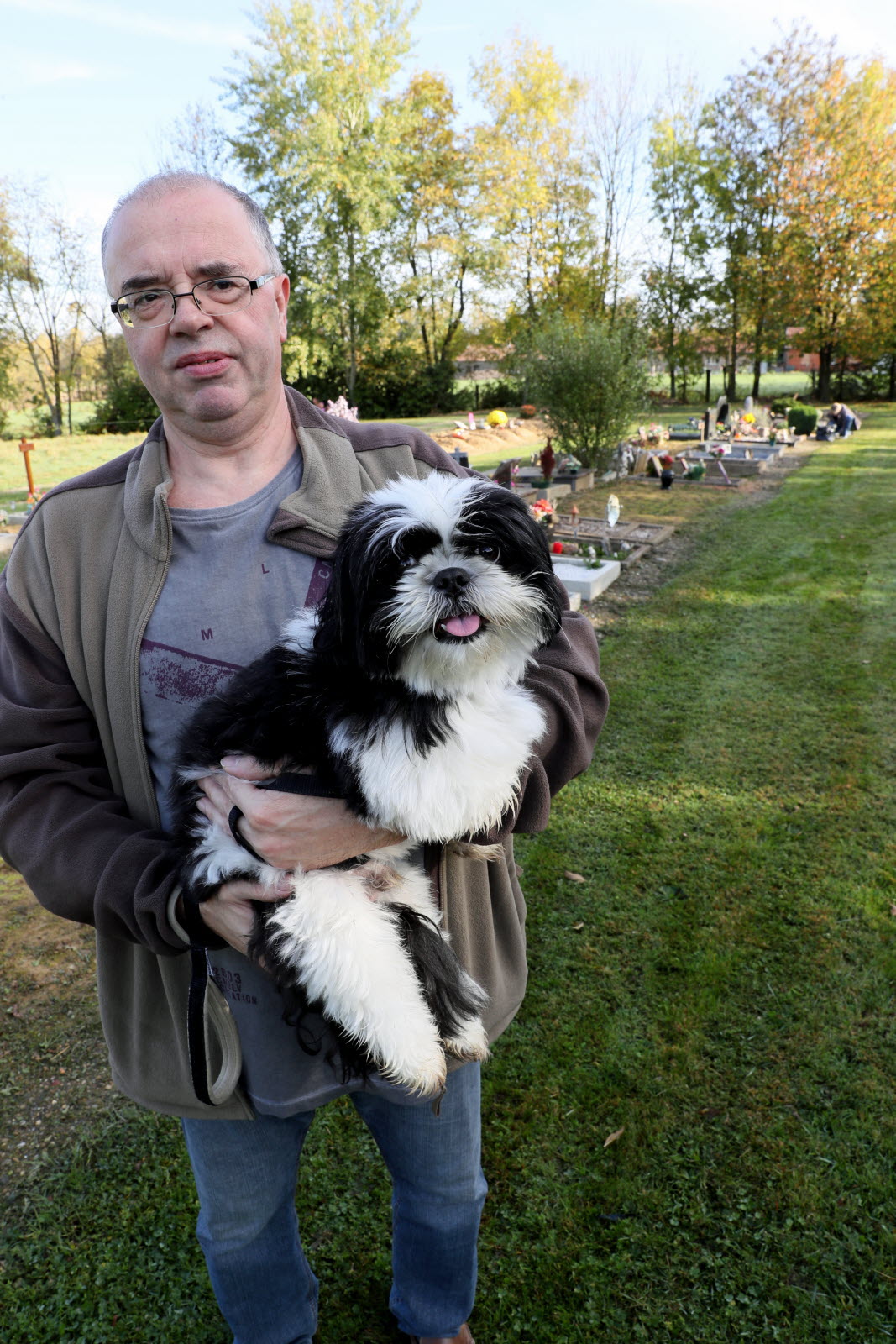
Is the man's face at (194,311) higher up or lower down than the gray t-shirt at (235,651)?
higher up

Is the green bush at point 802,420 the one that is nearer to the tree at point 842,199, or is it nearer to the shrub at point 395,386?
the tree at point 842,199

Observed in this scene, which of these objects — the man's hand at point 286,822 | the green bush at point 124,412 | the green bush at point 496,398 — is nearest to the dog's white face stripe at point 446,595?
the man's hand at point 286,822

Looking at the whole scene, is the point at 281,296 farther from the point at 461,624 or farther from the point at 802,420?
the point at 802,420

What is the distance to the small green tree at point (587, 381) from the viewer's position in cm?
1582

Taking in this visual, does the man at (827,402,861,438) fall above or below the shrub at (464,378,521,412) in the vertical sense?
below

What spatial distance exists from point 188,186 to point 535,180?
39.1 meters

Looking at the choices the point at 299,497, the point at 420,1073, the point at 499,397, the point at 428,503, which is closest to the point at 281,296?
the point at 299,497

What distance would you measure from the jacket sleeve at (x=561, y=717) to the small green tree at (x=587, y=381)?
596 inches

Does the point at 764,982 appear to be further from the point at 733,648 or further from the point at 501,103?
the point at 501,103

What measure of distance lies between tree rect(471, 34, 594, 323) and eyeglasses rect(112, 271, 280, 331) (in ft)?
121

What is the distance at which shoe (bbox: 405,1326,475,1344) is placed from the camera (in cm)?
243

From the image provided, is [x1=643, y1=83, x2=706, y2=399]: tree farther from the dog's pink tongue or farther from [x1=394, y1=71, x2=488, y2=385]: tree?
the dog's pink tongue

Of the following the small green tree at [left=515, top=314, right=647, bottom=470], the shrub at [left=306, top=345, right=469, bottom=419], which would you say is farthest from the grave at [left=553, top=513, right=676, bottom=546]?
the shrub at [left=306, top=345, right=469, bottom=419]

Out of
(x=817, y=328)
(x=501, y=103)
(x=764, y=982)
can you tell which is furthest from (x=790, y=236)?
(x=764, y=982)
